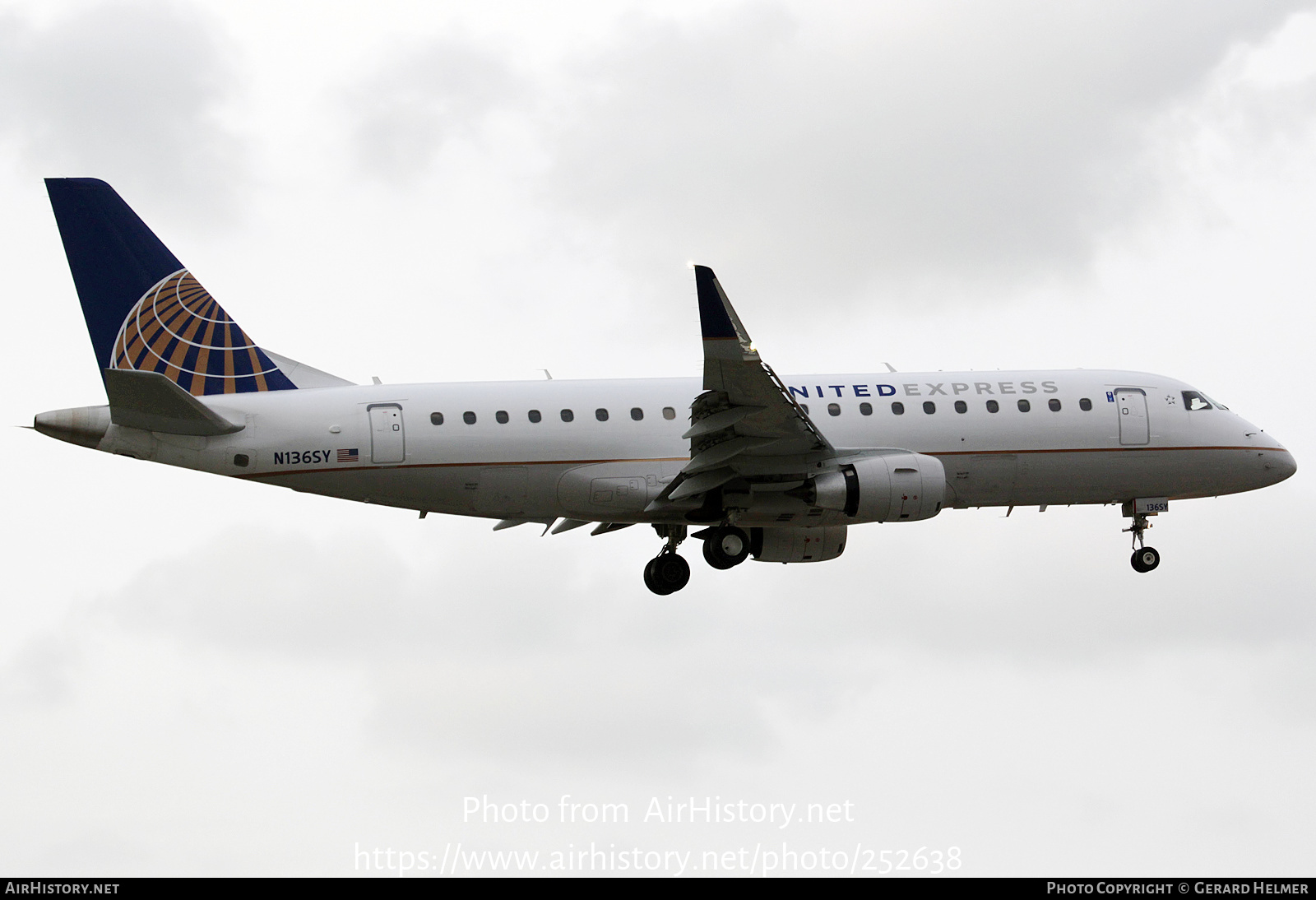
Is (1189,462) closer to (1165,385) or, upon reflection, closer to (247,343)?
(1165,385)

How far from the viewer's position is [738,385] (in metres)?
33.4

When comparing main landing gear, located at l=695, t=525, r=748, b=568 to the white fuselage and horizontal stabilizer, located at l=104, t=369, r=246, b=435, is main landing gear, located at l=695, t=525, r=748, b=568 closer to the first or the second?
the white fuselage

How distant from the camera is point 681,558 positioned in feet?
129

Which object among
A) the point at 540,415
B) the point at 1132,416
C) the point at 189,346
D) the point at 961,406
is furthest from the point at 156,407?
the point at 1132,416

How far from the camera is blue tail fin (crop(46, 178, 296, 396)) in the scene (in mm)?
36781

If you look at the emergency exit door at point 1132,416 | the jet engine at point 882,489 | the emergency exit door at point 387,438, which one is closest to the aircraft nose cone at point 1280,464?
the emergency exit door at point 1132,416

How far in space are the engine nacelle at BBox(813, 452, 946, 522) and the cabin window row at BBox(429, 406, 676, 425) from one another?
156 inches

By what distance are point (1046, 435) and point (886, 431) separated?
4.04 m

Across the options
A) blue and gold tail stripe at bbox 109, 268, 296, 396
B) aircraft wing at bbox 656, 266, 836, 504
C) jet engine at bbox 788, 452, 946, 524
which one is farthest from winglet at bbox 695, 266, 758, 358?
blue and gold tail stripe at bbox 109, 268, 296, 396

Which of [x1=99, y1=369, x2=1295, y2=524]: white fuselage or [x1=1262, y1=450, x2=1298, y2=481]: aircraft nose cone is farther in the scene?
[x1=1262, y1=450, x2=1298, y2=481]: aircraft nose cone

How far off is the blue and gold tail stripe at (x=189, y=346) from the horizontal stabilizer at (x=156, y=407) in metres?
1.91

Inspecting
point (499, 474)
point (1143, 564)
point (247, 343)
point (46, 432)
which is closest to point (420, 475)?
point (499, 474)

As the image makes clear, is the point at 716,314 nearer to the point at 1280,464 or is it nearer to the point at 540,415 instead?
the point at 540,415

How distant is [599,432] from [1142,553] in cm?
1465
